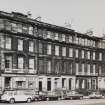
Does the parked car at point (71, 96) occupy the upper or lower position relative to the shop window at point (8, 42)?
lower

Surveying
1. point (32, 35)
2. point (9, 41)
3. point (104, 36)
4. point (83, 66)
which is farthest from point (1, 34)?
point (104, 36)

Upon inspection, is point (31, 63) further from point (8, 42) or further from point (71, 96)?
point (71, 96)

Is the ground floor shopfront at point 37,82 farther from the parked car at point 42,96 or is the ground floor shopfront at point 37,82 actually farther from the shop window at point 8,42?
the shop window at point 8,42

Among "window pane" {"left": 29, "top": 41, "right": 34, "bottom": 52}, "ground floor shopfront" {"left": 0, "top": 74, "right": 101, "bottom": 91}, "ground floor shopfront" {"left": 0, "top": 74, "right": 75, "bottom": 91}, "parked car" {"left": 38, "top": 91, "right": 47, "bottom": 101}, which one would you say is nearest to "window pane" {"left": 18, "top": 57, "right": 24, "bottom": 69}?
"ground floor shopfront" {"left": 0, "top": 74, "right": 101, "bottom": 91}

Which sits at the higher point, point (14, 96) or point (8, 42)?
point (8, 42)

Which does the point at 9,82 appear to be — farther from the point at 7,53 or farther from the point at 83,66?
the point at 83,66

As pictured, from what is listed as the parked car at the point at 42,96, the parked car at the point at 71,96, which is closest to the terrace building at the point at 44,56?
the parked car at the point at 42,96

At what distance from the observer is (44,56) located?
60.2 meters

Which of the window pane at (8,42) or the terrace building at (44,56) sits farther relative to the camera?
the terrace building at (44,56)

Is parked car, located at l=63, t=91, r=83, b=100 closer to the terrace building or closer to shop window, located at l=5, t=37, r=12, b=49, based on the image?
the terrace building

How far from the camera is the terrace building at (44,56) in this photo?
5342 centimetres

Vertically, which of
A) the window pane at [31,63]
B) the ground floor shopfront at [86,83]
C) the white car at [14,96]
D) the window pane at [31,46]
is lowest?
the white car at [14,96]

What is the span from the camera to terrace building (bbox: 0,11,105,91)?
53.4 meters

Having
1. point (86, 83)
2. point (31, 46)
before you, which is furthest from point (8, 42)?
point (86, 83)
